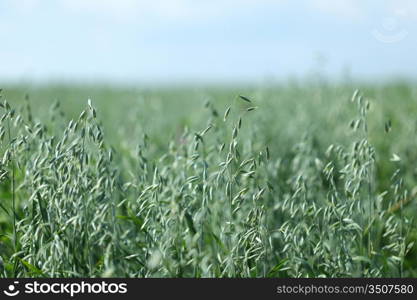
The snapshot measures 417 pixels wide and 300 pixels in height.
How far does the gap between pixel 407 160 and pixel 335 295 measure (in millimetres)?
2739

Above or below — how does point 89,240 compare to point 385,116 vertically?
below

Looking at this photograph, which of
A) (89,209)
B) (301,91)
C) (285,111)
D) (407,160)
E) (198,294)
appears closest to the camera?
(198,294)

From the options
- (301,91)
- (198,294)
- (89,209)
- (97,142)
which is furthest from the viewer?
(301,91)

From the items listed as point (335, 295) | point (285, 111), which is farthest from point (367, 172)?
point (285, 111)

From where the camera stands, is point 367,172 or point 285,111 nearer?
point 367,172

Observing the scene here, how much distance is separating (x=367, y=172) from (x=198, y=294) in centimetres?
87

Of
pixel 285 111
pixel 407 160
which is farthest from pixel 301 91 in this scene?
pixel 407 160

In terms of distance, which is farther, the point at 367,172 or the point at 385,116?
the point at 385,116

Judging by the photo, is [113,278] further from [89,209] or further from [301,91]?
[301,91]

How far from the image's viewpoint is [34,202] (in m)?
2.34

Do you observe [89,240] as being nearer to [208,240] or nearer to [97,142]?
[97,142]

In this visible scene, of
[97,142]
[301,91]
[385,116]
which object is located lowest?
[97,142]

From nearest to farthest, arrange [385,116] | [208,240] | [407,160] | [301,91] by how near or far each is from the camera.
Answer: [208,240] < [407,160] < [385,116] < [301,91]

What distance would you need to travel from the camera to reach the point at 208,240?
2893mm
